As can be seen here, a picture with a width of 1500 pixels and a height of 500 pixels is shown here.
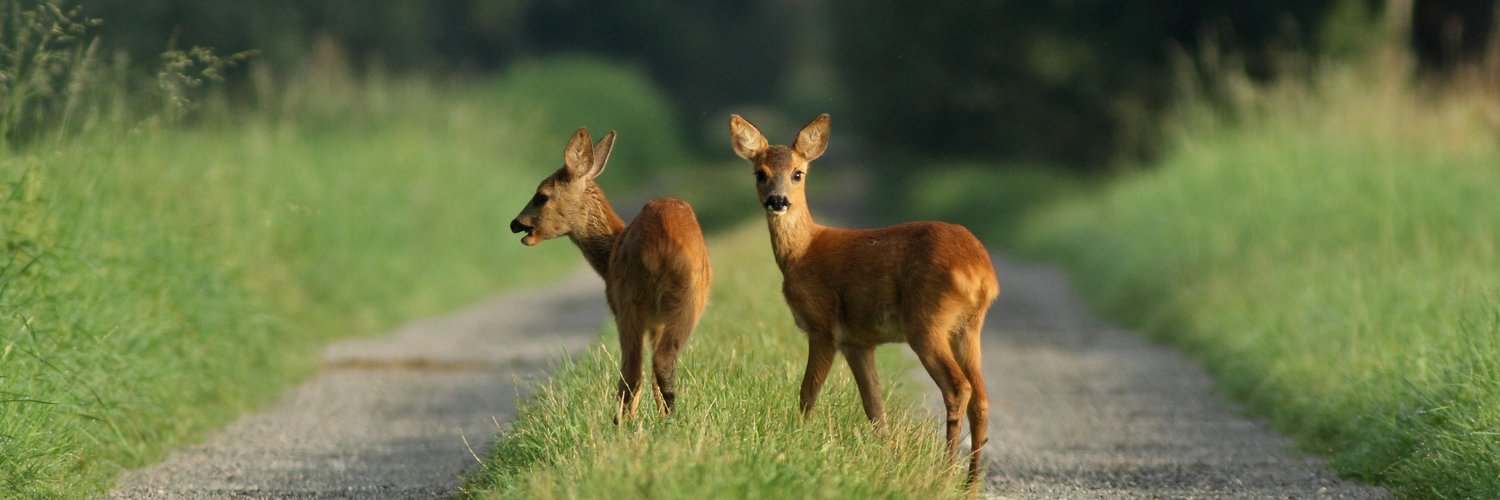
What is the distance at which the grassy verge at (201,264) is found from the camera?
28.2ft

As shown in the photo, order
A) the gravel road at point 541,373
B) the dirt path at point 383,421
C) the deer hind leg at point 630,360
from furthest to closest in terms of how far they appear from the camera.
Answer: the dirt path at point 383,421 < the gravel road at point 541,373 < the deer hind leg at point 630,360

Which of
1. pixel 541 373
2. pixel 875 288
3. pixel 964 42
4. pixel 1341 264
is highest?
pixel 875 288

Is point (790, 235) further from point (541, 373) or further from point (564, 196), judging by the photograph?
point (541, 373)

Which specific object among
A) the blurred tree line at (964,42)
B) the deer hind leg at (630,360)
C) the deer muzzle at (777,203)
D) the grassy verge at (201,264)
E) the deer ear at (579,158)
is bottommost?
the blurred tree line at (964,42)

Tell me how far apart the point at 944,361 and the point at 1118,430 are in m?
3.61

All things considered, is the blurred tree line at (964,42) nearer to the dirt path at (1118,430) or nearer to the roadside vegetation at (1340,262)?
the roadside vegetation at (1340,262)

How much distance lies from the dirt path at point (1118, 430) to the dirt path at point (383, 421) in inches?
106

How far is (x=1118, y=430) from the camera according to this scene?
33.6ft

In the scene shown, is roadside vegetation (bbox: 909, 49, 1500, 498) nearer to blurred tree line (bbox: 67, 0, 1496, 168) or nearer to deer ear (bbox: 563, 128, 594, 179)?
blurred tree line (bbox: 67, 0, 1496, 168)

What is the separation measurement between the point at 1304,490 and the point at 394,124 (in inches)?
615

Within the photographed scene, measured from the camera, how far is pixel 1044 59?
30031 millimetres

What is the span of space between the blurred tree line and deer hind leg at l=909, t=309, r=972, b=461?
42.2ft

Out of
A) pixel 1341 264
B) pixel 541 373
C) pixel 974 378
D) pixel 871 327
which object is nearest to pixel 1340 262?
pixel 1341 264

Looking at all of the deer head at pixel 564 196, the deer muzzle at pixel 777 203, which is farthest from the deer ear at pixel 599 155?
the deer muzzle at pixel 777 203
